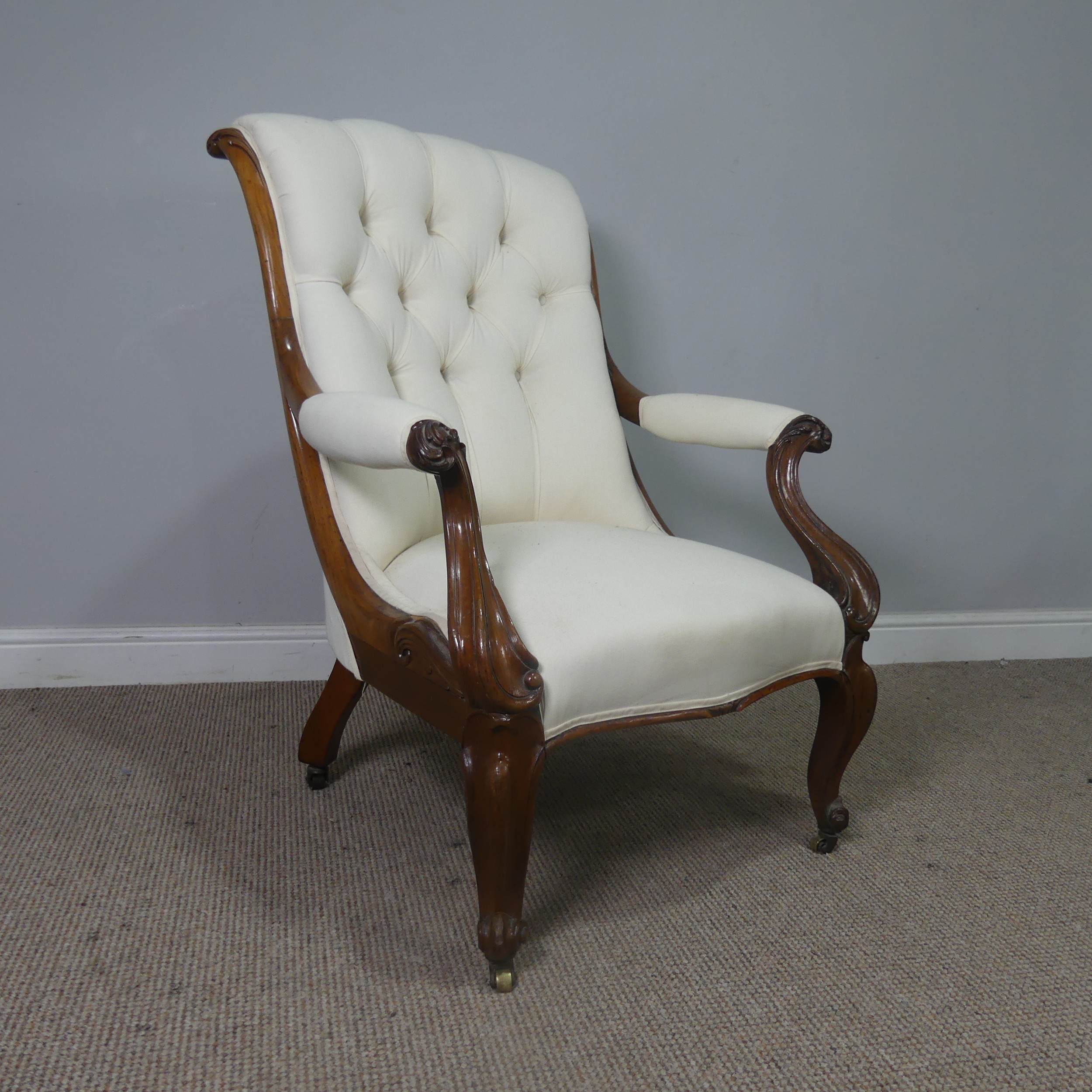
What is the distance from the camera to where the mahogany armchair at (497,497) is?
86 centimetres

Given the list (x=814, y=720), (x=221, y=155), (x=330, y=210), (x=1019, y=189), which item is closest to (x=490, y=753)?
(x=330, y=210)

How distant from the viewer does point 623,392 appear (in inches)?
55.1

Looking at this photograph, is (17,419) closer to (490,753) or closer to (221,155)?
(221,155)

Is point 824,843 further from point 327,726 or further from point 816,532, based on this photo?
point 327,726

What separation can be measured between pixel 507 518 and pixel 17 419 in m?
0.93

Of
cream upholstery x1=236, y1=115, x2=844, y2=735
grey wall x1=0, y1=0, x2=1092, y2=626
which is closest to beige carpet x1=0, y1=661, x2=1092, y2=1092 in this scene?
cream upholstery x1=236, y1=115, x2=844, y2=735

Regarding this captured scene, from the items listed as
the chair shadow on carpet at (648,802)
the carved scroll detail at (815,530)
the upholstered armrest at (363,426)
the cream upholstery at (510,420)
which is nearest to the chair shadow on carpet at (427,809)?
the chair shadow on carpet at (648,802)

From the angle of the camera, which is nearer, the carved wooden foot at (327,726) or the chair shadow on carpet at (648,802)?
the chair shadow on carpet at (648,802)

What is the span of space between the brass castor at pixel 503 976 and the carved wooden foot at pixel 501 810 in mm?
12

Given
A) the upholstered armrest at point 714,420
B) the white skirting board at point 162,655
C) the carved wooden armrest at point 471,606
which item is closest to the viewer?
the carved wooden armrest at point 471,606

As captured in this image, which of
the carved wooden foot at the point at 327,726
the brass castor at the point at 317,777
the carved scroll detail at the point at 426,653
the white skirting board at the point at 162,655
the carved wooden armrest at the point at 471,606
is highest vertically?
the carved wooden armrest at the point at 471,606

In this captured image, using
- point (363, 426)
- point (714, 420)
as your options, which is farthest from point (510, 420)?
point (363, 426)

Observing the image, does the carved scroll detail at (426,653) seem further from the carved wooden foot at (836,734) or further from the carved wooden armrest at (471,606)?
the carved wooden foot at (836,734)

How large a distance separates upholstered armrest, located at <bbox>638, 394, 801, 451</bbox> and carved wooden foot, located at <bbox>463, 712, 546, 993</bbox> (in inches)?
21.6
